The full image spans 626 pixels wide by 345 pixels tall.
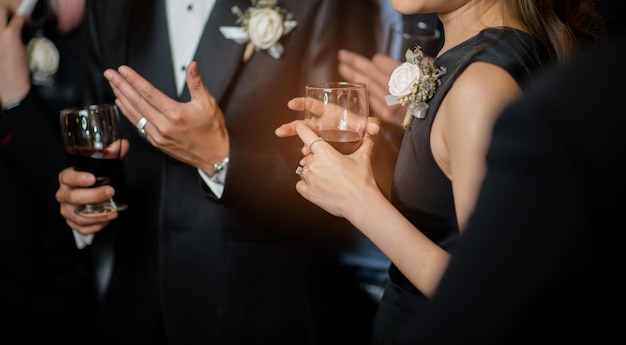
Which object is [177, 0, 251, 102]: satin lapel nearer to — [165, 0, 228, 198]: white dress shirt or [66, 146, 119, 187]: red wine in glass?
[165, 0, 228, 198]: white dress shirt

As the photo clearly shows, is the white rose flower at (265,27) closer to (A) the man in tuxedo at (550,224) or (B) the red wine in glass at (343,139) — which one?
(B) the red wine in glass at (343,139)

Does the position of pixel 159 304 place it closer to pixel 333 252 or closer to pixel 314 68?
pixel 333 252

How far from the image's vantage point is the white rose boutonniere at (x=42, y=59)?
2.63m

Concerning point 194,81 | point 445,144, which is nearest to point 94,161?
point 194,81

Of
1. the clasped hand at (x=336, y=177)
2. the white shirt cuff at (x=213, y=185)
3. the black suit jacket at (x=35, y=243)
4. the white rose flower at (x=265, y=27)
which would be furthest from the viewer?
the black suit jacket at (x=35, y=243)

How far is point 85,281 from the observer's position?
2.62 m

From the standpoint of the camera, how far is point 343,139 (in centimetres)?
152

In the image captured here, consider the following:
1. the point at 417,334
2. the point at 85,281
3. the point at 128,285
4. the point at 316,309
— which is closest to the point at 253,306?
the point at 316,309

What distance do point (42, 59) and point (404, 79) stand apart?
1.81 metres

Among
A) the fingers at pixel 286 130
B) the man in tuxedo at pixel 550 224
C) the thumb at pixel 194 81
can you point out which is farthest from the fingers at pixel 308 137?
the man in tuxedo at pixel 550 224

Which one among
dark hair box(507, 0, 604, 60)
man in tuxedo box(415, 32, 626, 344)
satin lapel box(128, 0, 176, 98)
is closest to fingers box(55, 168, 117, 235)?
satin lapel box(128, 0, 176, 98)

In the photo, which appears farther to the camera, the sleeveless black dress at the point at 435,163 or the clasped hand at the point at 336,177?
the clasped hand at the point at 336,177

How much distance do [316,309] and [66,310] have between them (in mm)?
1035

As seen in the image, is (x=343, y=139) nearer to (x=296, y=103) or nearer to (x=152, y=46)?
(x=296, y=103)
